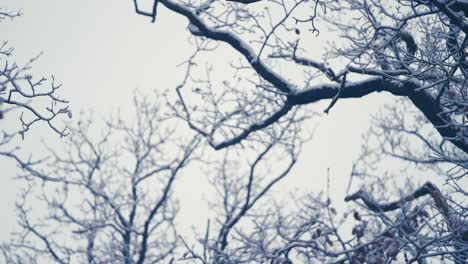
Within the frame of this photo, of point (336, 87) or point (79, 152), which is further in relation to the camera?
point (79, 152)

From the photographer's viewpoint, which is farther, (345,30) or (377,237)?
(345,30)

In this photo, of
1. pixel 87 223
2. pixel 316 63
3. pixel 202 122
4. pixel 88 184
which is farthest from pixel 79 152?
pixel 316 63

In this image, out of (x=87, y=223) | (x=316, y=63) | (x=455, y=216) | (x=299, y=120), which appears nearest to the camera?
(x=455, y=216)

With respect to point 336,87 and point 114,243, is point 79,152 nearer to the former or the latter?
point 114,243

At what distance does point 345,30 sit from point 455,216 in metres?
3.16

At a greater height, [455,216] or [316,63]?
[316,63]

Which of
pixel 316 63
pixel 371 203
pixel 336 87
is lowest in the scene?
pixel 371 203

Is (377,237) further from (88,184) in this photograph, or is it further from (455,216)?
(88,184)

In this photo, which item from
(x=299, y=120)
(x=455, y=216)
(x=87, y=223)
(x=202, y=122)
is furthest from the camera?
(x=87, y=223)

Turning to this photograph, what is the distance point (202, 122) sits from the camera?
26.8 ft

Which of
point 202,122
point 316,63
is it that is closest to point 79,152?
point 202,122

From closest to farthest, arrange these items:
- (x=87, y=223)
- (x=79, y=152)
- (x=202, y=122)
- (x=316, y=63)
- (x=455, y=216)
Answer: (x=455, y=216), (x=316, y=63), (x=202, y=122), (x=87, y=223), (x=79, y=152)

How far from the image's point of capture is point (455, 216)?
5.02 meters

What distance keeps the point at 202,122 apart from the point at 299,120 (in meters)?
3.13
